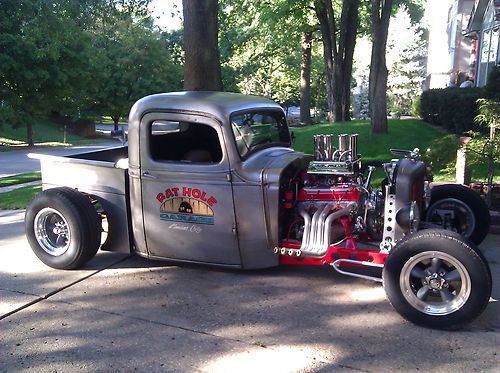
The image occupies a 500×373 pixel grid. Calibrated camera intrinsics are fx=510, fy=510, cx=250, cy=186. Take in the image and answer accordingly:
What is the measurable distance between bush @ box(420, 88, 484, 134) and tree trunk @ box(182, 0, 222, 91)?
6.42m

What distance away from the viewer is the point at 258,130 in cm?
502

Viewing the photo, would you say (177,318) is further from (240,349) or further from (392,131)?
(392,131)

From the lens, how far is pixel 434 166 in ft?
27.5

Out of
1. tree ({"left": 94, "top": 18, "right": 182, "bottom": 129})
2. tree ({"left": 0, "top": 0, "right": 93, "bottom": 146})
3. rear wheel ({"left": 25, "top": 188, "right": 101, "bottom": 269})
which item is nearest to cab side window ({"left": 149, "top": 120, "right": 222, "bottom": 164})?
rear wheel ({"left": 25, "top": 188, "right": 101, "bottom": 269})

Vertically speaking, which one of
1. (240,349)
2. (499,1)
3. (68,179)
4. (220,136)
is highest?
(499,1)

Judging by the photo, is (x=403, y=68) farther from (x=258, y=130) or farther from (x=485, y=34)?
(x=258, y=130)

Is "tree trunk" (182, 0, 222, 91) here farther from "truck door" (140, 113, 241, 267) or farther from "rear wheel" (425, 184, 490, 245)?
"rear wheel" (425, 184, 490, 245)

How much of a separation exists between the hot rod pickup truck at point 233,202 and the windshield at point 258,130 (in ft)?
0.07

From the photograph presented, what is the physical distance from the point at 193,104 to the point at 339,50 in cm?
1361

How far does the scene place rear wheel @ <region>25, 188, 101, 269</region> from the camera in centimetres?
473

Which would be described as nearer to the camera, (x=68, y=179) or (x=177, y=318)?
Result: (x=177, y=318)

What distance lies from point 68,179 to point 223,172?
1.78 m

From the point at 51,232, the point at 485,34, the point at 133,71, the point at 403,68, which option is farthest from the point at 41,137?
the point at 403,68

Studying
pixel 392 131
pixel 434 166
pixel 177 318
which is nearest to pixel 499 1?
pixel 392 131
